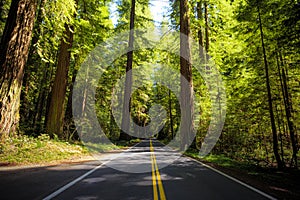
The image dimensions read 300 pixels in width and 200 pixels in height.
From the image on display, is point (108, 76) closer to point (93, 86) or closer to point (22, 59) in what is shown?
point (93, 86)

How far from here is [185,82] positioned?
16656 mm

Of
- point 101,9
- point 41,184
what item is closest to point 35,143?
point 41,184

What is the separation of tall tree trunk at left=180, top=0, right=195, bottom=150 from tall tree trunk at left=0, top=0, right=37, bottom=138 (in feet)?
37.2

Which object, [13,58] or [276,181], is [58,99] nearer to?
[13,58]

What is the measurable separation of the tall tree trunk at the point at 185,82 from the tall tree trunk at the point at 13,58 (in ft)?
37.2

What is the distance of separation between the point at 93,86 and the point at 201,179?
22870 millimetres

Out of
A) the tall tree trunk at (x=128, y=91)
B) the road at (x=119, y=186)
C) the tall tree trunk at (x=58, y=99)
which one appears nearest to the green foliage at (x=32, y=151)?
the tall tree trunk at (x=58, y=99)

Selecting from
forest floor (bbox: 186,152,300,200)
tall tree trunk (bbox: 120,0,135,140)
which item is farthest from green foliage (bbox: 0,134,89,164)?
tall tree trunk (bbox: 120,0,135,140)

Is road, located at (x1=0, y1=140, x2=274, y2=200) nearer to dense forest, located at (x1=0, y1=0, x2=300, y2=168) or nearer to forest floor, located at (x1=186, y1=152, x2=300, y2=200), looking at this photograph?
forest floor, located at (x1=186, y1=152, x2=300, y2=200)

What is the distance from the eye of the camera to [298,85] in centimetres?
1007

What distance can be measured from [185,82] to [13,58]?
38.8ft

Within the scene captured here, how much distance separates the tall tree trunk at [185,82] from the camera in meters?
16.1

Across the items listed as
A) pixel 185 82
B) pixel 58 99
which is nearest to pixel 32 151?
pixel 58 99

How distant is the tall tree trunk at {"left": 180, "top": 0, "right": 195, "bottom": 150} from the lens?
632 inches
